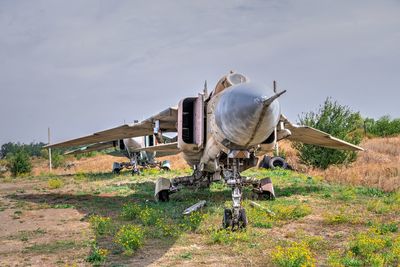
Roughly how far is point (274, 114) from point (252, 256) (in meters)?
2.23

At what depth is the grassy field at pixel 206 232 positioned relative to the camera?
646cm

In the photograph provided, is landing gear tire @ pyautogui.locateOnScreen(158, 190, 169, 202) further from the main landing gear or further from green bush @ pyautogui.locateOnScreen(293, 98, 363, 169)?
green bush @ pyautogui.locateOnScreen(293, 98, 363, 169)

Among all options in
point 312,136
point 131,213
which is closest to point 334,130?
point 312,136

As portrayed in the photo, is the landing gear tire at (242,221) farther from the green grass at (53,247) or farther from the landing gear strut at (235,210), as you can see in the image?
the green grass at (53,247)

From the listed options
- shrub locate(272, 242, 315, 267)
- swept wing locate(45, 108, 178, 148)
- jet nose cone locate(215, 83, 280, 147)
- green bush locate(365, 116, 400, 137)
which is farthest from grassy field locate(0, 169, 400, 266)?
green bush locate(365, 116, 400, 137)

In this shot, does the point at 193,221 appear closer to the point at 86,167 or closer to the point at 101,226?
the point at 101,226

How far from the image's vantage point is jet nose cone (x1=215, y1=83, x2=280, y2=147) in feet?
21.2

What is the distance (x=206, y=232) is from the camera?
8.23 meters

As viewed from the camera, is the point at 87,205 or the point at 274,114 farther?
the point at 87,205

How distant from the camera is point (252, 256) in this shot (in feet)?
21.5

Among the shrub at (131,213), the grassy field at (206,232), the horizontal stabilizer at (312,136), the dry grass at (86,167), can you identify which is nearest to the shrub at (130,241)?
the grassy field at (206,232)

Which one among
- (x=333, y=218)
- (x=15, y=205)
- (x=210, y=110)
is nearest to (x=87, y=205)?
(x=15, y=205)

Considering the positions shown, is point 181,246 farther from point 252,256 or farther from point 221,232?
point 252,256

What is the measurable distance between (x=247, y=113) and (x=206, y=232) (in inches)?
113
